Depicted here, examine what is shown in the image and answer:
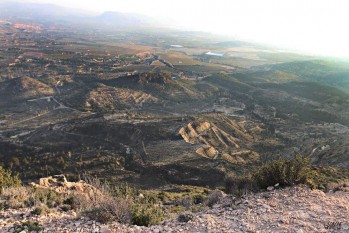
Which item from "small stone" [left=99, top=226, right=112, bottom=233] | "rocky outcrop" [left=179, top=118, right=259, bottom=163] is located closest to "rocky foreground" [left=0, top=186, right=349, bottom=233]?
"small stone" [left=99, top=226, right=112, bottom=233]

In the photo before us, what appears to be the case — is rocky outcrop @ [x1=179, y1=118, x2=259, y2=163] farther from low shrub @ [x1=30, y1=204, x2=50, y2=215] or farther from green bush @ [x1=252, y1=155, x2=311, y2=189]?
low shrub @ [x1=30, y1=204, x2=50, y2=215]

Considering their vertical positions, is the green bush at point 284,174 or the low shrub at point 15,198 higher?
the green bush at point 284,174

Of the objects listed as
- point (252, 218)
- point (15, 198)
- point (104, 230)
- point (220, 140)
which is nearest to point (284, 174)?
point (252, 218)

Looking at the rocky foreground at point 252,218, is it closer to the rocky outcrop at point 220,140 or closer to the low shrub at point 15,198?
the low shrub at point 15,198

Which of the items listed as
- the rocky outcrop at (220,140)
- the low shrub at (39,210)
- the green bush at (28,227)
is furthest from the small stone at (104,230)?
the rocky outcrop at (220,140)

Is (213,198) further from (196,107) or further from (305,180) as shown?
(196,107)

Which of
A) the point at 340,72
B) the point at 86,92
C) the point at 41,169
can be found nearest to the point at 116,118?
the point at 41,169
